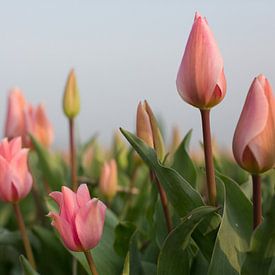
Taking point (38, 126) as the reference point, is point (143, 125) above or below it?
above

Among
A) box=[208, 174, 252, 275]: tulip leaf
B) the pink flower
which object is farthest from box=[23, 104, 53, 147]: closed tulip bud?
box=[208, 174, 252, 275]: tulip leaf

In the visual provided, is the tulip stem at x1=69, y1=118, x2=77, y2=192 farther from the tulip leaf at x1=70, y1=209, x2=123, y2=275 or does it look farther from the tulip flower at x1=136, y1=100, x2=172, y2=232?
the tulip flower at x1=136, y1=100, x2=172, y2=232

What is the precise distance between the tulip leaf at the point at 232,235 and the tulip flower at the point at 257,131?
67 mm

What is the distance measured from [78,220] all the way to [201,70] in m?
0.21

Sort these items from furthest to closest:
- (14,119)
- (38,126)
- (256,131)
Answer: (38,126)
(14,119)
(256,131)

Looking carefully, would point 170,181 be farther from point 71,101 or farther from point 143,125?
point 71,101

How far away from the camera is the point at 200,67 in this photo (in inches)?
28.5

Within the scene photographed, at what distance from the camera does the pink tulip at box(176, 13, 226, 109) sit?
72 cm

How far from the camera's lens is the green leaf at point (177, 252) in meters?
0.71

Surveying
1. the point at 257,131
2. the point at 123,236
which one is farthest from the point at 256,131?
the point at 123,236

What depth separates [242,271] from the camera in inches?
26.9

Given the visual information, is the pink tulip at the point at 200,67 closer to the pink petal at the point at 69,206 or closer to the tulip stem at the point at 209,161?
the tulip stem at the point at 209,161

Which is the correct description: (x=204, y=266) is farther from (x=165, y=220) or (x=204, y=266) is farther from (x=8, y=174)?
(x=8, y=174)

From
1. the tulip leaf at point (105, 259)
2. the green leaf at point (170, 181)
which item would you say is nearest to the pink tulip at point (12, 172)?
the tulip leaf at point (105, 259)
